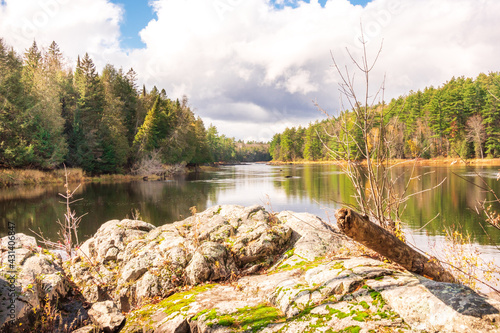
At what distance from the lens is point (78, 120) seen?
38.6 metres

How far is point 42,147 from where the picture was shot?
3322cm

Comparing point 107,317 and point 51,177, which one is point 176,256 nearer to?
point 107,317

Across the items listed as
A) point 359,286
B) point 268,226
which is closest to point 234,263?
point 268,226

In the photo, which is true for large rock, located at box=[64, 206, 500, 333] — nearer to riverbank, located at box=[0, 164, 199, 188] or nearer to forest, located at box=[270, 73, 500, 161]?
riverbank, located at box=[0, 164, 199, 188]

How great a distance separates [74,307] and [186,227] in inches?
112

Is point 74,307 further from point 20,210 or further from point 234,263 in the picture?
point 20,210

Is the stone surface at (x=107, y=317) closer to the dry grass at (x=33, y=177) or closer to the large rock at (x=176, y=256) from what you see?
the large rock at (x=176, y=256)

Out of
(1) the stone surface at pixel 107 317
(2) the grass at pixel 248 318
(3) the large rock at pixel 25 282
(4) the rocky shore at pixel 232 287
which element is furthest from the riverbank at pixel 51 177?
(2) the grass at pixel 248 318

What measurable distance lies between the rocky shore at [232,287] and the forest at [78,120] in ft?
107

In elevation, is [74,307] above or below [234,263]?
below

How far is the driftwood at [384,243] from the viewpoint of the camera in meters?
2.81

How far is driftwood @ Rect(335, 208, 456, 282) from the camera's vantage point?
2.81 metres

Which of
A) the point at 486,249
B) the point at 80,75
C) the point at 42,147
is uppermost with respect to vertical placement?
the point at 80,75

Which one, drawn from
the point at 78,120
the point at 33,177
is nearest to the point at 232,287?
the point at 33,177
